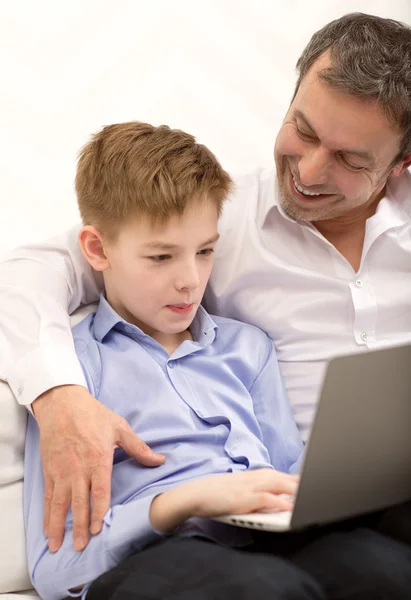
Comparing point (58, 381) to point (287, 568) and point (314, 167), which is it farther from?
point (314, 167)

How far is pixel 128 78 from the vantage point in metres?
2.41

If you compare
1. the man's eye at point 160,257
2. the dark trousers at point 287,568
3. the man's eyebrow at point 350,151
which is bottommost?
the dark trousers at point 287,568

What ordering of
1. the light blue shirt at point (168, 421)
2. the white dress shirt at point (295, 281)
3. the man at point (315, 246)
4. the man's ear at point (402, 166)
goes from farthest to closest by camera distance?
the man's ear at point (402, 166), the white dress shirt at point (295, 281), the man at point (315, 246), the light blue shirt at point (168, 421)

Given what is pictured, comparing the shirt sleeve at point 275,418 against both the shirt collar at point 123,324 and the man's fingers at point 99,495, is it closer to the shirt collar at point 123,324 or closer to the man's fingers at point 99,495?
the shirt collar at point 123,324

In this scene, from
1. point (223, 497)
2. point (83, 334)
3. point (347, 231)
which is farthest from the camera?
point (347, 231)

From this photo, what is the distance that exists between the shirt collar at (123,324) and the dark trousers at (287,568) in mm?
498

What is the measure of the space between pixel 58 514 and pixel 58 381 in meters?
0.22

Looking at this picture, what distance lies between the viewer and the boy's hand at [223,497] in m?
1.16

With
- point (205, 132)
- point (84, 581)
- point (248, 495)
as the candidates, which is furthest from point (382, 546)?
point (205, 132)

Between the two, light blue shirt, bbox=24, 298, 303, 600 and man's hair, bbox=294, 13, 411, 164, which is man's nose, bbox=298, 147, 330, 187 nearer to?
man's hair, bbox=294, 13, 411, 164

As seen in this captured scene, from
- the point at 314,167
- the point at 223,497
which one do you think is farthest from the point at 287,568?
the point at 314,167

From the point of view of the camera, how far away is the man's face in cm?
164

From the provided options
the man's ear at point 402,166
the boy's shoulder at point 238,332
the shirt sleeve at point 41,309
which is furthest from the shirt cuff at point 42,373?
the man's ear at point 402,166

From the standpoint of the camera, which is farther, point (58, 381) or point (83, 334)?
point (83, 334)
